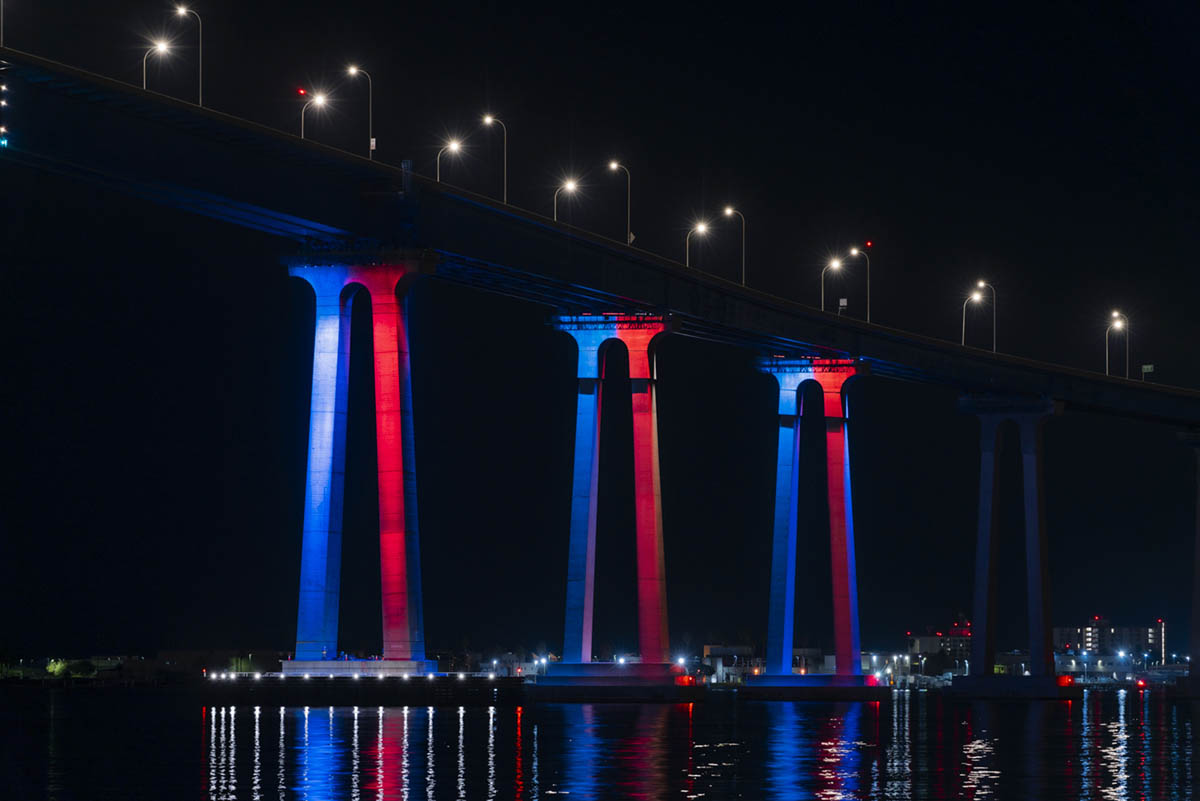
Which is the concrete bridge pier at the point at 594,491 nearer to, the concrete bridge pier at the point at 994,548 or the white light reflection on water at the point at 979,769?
the white light reflection on water at the point at 979,769

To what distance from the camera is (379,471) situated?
78.6 meters

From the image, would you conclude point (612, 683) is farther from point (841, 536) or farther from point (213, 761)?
point (213, 761)

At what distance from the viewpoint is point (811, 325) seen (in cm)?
11900

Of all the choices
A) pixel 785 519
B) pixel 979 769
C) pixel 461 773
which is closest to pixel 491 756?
pixel 461 773

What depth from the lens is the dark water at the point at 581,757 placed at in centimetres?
4116

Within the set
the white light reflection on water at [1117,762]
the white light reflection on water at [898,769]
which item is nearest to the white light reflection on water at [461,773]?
the white light reflection on water at [898,769]

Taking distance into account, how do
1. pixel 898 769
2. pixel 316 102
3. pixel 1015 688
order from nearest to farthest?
pixel 898 769, pixel 316 102, pixel 1015 688

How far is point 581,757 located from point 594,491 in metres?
52.2

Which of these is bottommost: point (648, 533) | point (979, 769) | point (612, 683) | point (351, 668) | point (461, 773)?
point (612, 683)

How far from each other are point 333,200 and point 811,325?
49045mm

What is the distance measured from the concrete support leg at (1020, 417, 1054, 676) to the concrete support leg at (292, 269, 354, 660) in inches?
3030

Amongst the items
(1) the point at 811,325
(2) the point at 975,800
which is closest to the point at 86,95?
(2) the point at 975,800

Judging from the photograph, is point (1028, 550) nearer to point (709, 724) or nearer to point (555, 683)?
point (555, 683)

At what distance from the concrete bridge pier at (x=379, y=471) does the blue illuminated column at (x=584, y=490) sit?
74.9 feet
